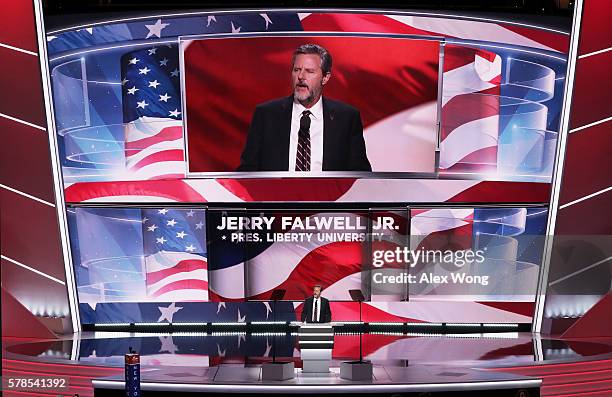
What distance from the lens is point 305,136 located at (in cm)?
1430

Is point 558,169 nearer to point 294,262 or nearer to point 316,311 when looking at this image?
point 294,262

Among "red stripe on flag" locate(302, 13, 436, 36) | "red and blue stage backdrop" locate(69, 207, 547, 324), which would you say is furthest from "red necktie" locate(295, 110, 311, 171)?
"red stripe on flag" locate(302, 13, 436, 36)

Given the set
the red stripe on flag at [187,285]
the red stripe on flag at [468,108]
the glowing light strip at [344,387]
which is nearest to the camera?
the glowing light strip at [344,387]

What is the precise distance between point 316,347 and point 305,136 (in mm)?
5644

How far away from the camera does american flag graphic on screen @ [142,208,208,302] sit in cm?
1452

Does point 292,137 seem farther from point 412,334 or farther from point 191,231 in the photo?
point 412,334

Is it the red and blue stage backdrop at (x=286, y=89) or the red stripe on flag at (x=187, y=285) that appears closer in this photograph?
the red and blue stage backdrop at (x=286, y=89)

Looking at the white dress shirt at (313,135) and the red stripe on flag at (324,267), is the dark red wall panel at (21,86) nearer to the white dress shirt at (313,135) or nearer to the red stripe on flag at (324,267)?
the white dress shirt at (313,135)

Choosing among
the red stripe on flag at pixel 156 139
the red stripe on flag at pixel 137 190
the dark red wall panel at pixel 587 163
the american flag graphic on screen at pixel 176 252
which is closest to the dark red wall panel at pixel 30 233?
the red stripe on flag at pixel 137 190

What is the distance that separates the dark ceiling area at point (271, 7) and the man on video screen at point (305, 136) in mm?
1541

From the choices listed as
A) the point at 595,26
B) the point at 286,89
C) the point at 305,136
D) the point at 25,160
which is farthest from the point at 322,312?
the point at 595,26

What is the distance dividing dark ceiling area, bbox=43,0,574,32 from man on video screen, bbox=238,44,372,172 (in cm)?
154

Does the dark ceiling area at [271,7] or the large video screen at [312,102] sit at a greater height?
the dark ceiling area at [271,7]

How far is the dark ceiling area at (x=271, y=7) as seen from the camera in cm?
1371
